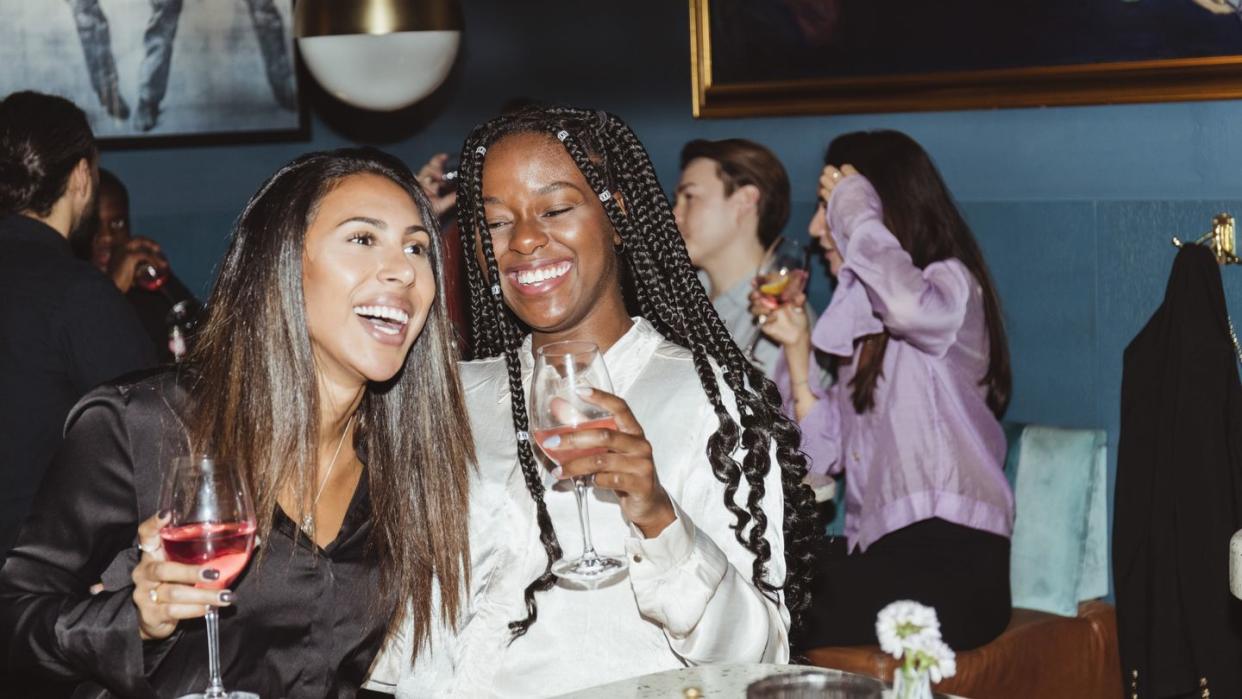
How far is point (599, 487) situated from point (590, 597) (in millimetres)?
238

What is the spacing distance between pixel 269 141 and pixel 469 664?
435 cm

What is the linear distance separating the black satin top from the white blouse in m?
0.14

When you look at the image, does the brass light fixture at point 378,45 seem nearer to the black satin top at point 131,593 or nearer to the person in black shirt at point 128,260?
the black satin top at point 131,593

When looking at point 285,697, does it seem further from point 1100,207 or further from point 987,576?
point 1100,207

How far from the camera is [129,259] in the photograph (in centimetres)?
554

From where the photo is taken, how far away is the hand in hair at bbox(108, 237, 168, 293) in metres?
5.50

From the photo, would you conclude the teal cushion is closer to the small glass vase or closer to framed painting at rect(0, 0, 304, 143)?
the small glass vase

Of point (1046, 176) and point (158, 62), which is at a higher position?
point (158, 62)

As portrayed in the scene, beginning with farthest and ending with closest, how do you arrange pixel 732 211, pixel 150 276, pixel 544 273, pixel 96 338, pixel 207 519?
pixel 150 276 → pixel 732 211 → pixel 96 338 → pixel 544 273 → pixel 207 519

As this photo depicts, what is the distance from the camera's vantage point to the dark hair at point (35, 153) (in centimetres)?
381

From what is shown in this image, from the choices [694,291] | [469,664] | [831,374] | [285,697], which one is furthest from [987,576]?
[285,697]

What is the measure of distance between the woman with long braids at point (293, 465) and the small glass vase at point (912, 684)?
0.97 metres

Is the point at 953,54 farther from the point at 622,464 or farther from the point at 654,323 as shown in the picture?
the point at 622,464

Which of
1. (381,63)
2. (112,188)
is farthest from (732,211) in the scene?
(112,188)
